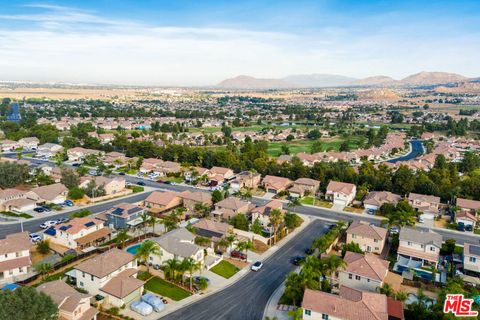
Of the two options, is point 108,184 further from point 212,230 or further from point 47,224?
point 212,230

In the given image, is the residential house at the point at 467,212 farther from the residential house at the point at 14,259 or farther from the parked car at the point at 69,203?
the parked car at the point at 69,203

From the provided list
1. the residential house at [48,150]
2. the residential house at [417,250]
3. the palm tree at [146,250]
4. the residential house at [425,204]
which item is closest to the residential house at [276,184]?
the residential house at [425,204]

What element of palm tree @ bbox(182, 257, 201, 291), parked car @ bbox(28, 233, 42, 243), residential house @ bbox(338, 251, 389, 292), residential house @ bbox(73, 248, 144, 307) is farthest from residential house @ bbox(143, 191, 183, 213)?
residential house @ bbox(338, 251, 389, 292)

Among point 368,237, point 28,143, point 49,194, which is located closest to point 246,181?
point 368,237

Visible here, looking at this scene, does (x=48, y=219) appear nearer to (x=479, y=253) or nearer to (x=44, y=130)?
(x=479, y=253)

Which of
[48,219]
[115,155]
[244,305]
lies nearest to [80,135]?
[115,155]

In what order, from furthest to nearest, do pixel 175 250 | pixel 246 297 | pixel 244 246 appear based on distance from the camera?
pixel 244 246 < pixel 175 250 < pixel 246 297
